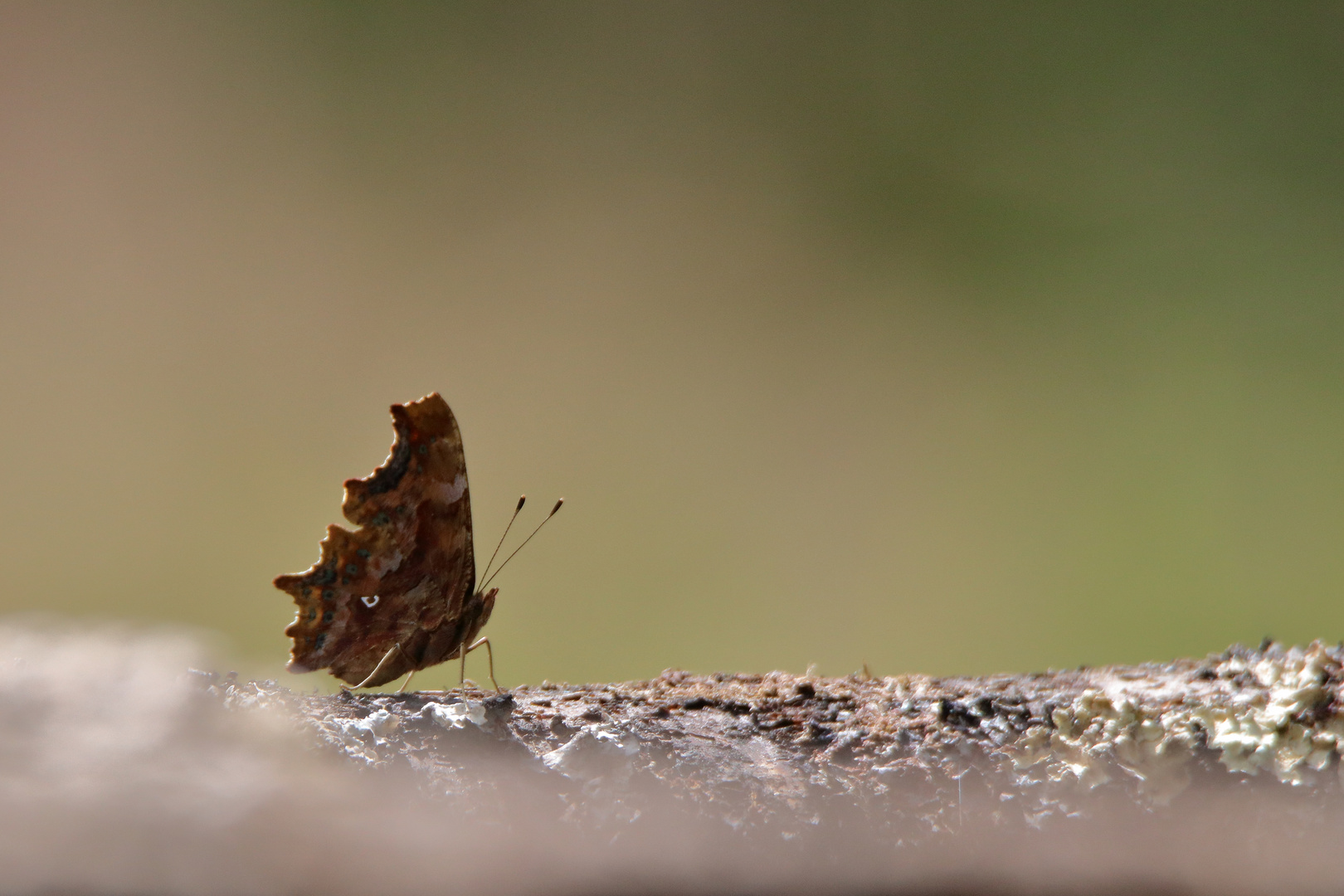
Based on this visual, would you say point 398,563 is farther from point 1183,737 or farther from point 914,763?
point 1183,737

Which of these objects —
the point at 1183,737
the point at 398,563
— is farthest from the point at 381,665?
the point at 1183,737

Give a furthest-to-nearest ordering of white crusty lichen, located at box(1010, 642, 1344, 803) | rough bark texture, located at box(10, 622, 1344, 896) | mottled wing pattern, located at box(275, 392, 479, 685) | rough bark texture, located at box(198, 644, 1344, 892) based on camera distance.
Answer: mottled wing pattern, located at box(275, 392, 479, 685)
white crusty lichen, located at box(1010, 642, 1344, 803)
rough bark texture, located at box(198, 644, 1344, 892)
rough bark texture, located at box(10, 622, 1344, 896)

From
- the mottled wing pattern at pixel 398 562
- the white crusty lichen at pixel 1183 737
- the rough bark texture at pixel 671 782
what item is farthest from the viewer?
A: the mottled wing pattern at pixel 398 562

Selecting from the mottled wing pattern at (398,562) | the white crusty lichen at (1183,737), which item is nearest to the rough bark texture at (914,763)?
the white crusty lichen at (1183,737)

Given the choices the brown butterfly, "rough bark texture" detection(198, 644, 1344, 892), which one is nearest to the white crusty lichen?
"rough bark texture" detection(198, 644, 1344, 892)

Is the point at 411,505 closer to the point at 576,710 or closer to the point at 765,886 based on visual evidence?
the point at 576,710

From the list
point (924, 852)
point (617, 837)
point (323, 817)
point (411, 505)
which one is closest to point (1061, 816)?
point (924, 852)

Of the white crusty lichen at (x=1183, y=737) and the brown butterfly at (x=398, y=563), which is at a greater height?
the brown butterfly at (x=398, y=563)

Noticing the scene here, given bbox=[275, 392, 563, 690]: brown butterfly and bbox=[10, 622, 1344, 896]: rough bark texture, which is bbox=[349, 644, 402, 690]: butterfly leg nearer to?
bbox=[275, 392, 563, 690]: brown butterfly

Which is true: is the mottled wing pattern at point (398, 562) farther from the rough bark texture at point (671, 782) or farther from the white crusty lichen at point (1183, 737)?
the white crusty lichen at point (1183, 737)
